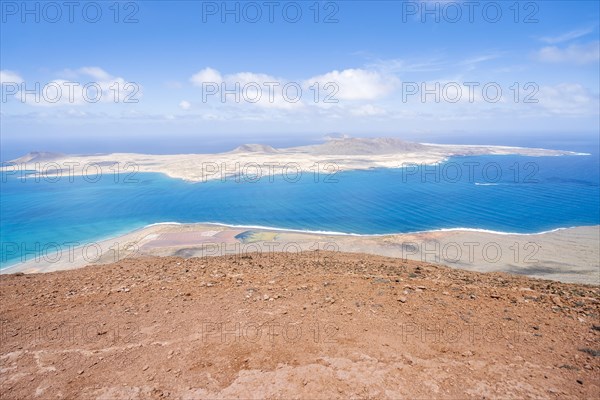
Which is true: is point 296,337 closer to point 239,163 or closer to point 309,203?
point 309,203

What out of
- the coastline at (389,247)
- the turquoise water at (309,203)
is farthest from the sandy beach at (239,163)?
the coastline at (389,247)

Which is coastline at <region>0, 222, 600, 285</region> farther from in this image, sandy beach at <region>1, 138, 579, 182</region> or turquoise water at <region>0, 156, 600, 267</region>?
sandy beach at <region>1, 138, 579, 182</region>

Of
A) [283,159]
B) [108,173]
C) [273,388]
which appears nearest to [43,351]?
[273,388]

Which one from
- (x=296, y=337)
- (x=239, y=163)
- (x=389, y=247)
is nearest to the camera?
(x=296, y=337)

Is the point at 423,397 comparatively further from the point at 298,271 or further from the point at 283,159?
the point at 283,159

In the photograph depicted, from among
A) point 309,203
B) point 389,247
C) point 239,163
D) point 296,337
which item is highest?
point 239,163

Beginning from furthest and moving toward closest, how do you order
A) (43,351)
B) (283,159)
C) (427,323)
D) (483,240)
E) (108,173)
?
(283,159)
(108,173)
(483,240)
(427,323)
(43,351)

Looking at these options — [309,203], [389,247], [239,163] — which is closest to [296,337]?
[389,247]

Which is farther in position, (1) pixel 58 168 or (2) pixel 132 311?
(1) pixel 58 168

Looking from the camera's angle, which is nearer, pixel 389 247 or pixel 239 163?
pixel 389 247
